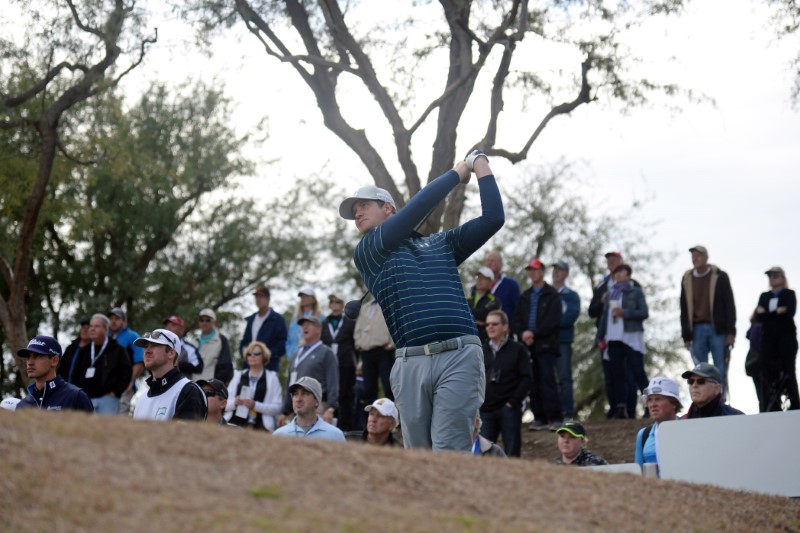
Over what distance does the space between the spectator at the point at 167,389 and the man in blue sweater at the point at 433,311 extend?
2.09 metres

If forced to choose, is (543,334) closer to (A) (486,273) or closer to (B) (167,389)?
(A) (486,273)

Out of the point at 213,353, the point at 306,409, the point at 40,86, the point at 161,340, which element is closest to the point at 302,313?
the point at 213,353

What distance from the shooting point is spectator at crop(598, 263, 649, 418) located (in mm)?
14781

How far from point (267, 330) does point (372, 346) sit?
1.90 meters

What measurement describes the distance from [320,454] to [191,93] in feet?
93.0

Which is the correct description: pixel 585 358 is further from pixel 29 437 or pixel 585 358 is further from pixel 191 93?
pixel 29 437

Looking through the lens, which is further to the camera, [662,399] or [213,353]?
[213,353]

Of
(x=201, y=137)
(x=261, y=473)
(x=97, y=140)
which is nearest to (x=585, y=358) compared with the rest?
(x=201, y=137)

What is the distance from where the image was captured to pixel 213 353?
51.2 feet

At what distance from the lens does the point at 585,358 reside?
31.8 metres

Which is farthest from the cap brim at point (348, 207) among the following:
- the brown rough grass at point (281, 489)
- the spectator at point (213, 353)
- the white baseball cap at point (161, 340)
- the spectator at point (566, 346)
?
the spectator at point (213, 353)

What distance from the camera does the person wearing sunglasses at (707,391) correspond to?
927 centimetres

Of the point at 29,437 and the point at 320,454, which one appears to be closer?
the point at 29,437

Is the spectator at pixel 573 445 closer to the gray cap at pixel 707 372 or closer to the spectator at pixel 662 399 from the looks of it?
the spectator at pixel 662 399
